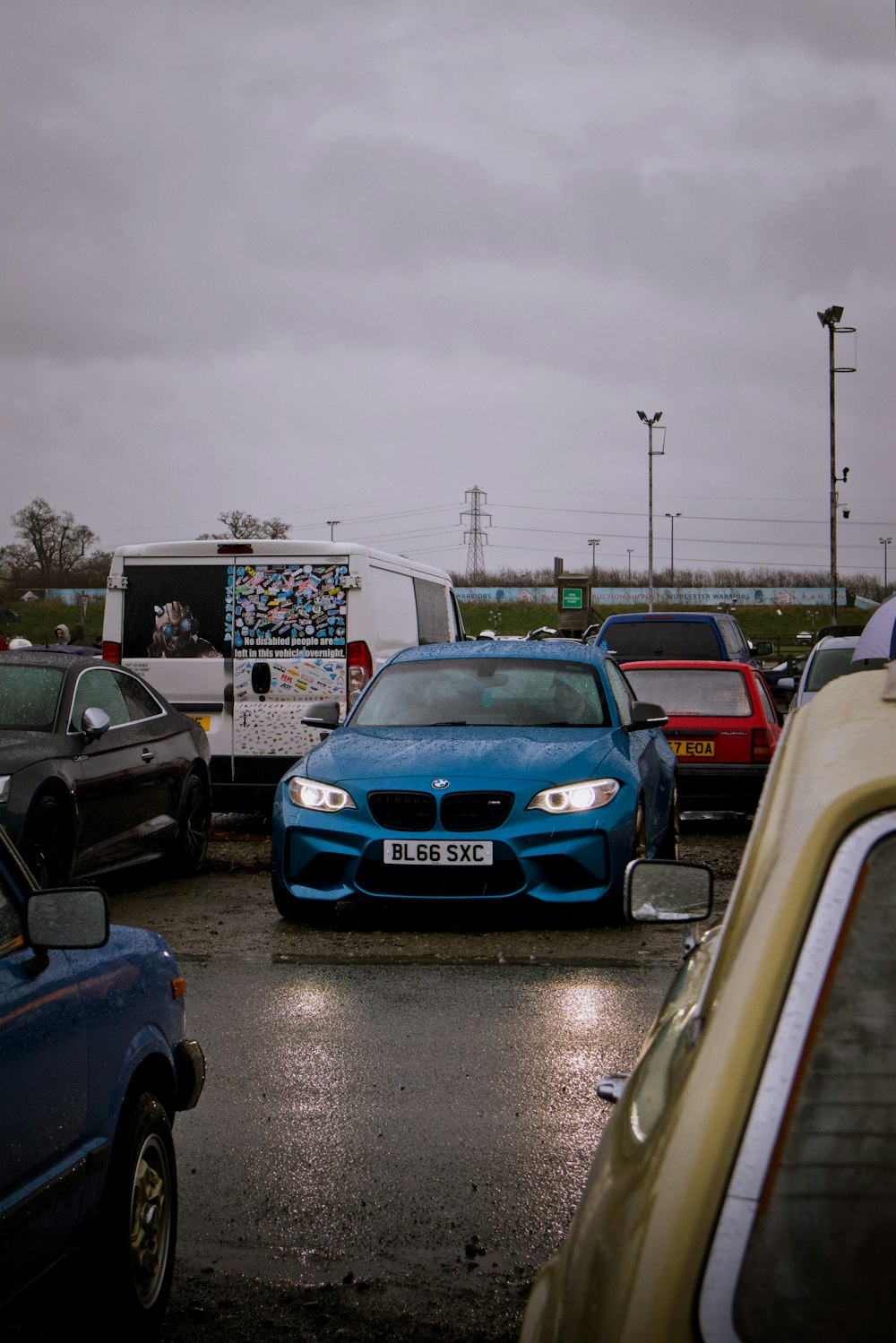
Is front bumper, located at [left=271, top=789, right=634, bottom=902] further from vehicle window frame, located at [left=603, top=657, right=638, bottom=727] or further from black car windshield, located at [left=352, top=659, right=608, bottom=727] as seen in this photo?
vehicle window frame, located at [left=603, top=657, right=638, bottom=727]

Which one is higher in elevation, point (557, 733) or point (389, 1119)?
point (557, 733)

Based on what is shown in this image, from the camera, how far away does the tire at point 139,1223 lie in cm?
316

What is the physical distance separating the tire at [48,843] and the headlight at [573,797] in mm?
2807

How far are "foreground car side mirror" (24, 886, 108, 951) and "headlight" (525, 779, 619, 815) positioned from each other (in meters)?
5.10

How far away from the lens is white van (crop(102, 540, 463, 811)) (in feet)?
42.1

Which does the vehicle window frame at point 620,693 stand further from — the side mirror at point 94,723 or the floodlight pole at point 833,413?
the floodlight pole at point 833,413

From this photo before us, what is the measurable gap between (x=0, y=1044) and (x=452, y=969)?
4.76m

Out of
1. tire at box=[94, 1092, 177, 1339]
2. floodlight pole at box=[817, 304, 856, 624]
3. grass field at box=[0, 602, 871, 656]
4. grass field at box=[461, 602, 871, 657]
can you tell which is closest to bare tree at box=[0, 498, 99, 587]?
grass field at box=[0, 602, 871, 656]

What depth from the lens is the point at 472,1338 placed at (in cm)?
333

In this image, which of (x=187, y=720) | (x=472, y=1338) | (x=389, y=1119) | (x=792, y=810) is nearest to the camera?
(x=792, y=810)

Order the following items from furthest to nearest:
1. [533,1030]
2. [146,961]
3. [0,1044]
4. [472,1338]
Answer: [533,1030]
[146,961]
[472,1338]
[0,1044]

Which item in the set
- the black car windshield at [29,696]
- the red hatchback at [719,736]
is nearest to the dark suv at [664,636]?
the red hatchback at [719,736]

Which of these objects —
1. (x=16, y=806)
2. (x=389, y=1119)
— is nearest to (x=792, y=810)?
(x=389, y=1119)

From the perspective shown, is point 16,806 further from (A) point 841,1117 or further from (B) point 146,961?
(A) point 841,1117
